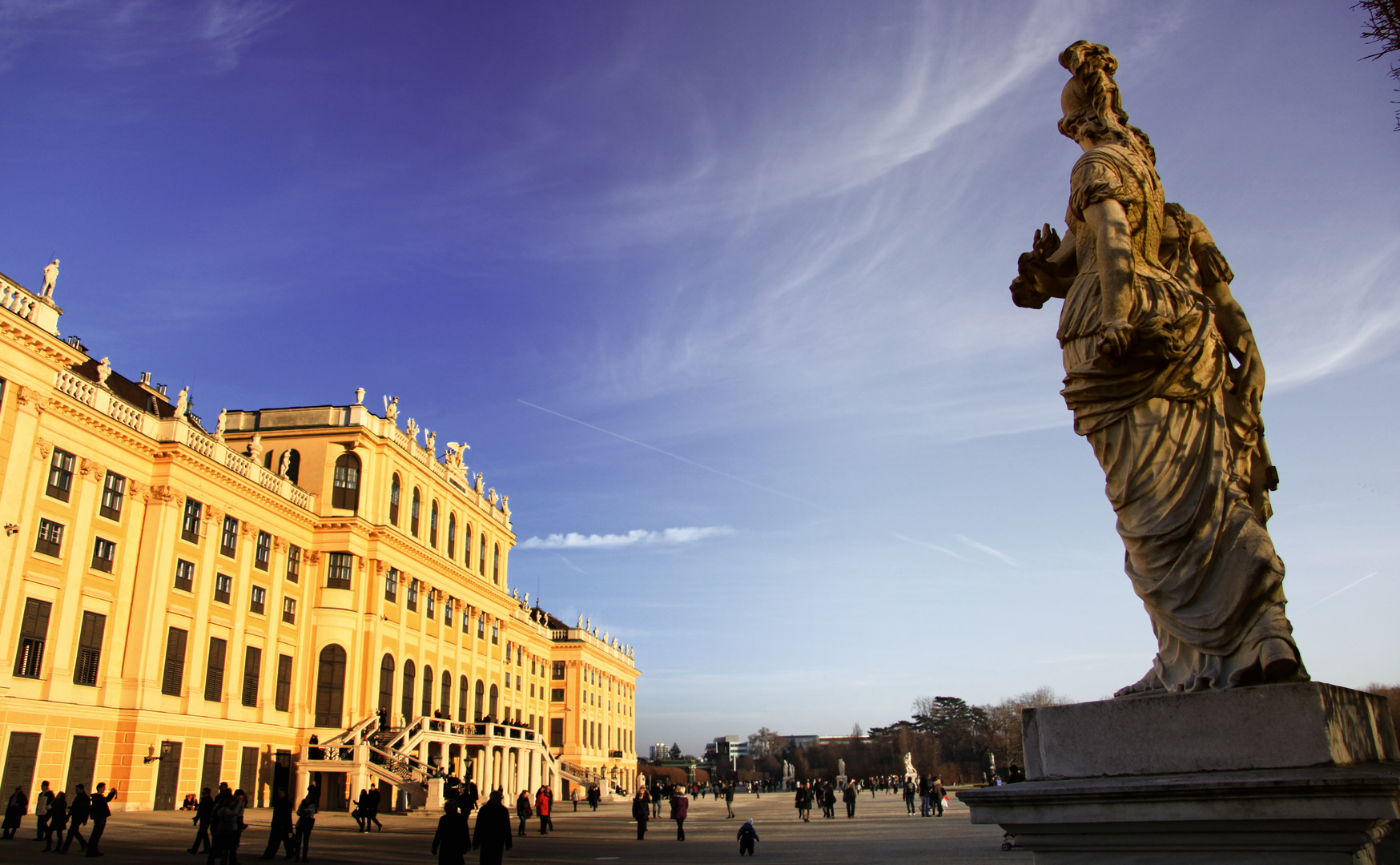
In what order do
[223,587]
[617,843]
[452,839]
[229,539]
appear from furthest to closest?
[229,539] → [223,587] → [617,843] → [452,839]

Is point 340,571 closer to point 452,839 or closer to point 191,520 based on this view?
point 191,520

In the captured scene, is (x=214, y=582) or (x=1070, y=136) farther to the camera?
(x=214, y=582)

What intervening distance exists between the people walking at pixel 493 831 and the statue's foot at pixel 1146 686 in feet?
28.4

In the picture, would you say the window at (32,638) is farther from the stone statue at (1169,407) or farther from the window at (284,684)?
the stone statue at (1169,407)

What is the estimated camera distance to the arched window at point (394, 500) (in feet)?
150

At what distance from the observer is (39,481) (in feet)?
86.5

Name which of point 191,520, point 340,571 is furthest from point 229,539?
point 340,571

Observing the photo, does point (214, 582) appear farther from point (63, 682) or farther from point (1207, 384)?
point (1207, 384)

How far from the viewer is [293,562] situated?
134 feet

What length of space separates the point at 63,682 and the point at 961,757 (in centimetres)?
10898

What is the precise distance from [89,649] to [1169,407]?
1336 inches

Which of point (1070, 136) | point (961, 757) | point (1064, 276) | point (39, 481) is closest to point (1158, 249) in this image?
point (1064, 276)

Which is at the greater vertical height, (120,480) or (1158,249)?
(120,480)

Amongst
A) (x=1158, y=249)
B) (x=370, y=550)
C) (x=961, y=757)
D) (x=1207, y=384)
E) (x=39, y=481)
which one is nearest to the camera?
→ (x=1207, y=384)
